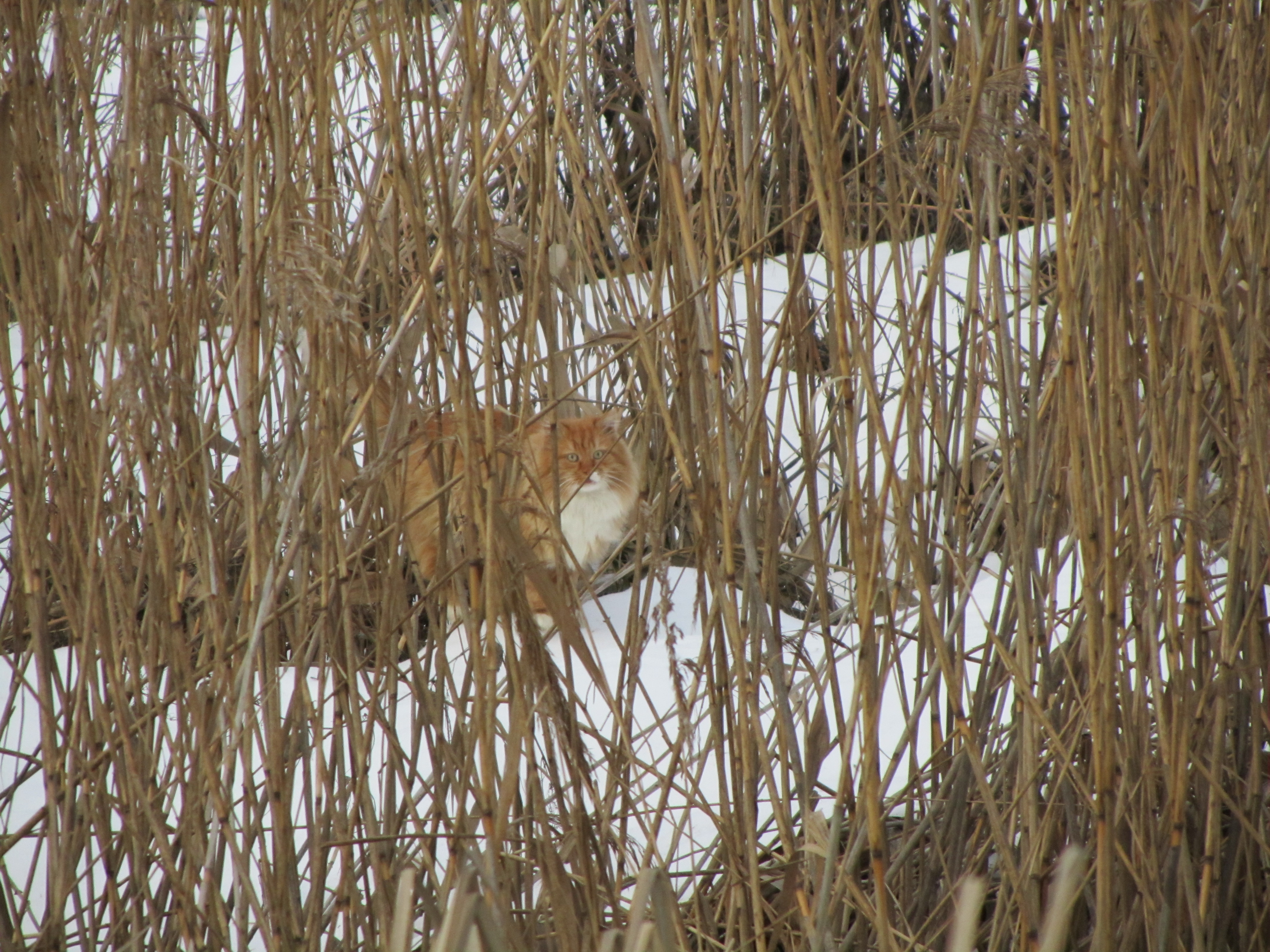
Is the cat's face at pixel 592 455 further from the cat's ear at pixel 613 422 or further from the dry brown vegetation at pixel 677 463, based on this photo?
the dry brown vegetation at pixel 677 463

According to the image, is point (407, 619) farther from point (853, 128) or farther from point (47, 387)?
point (853, 128)

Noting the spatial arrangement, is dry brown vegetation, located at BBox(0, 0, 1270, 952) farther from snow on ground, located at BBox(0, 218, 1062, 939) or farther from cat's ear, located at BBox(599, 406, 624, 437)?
cat's ear, located at BBox(599, 406, 624, 437)

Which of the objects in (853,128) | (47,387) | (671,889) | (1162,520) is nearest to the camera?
(1162,520)

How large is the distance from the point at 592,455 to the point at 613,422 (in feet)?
0.60

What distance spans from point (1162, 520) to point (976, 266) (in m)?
0.23

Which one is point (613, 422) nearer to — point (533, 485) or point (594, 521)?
point (594, 521)

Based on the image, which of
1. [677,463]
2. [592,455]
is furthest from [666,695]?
[592,455]

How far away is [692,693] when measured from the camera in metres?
0.81

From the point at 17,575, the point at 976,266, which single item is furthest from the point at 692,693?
the point at 17,575

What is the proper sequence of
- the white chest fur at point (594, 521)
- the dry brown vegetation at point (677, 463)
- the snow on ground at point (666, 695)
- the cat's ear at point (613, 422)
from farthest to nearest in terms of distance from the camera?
the white chest fur at point (594, 521)
the cat's ear at point (613, 422)
the snow on ground at point (666, 695)
the dry brown vegetation at point (677, 463)

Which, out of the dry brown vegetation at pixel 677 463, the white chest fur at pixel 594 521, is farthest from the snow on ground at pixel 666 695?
the white chest fur at pixel 594 521

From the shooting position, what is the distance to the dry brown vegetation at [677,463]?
64 cm

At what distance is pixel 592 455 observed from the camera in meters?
2.05

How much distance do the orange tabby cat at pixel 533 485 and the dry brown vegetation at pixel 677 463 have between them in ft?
0.12
